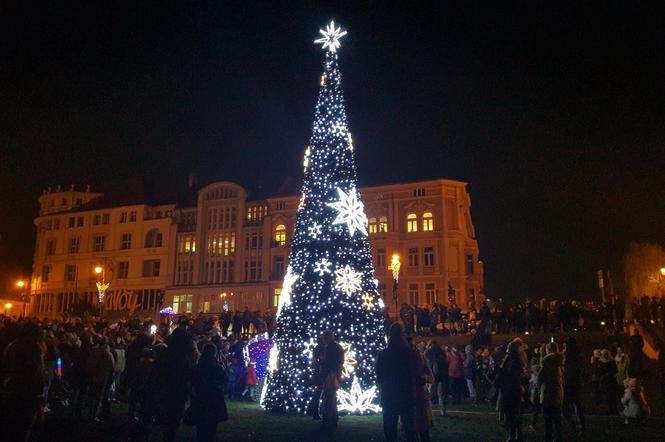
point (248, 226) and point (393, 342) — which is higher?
point (248, 226)

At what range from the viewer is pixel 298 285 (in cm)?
1330

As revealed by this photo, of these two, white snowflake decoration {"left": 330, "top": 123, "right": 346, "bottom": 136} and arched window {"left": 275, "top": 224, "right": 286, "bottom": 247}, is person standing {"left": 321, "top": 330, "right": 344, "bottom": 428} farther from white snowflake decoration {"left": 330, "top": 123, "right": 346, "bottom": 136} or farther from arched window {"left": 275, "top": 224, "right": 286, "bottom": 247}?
arched window {"left": 275, "top": 224, "right": 286, "bottom": 247}

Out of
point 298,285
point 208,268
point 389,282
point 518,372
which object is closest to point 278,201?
point 208,268

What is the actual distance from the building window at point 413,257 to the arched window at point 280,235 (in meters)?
11.8

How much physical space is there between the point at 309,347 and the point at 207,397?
5.57 meters

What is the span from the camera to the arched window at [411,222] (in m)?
46.4

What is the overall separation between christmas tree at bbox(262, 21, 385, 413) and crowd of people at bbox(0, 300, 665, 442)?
44.7 inches

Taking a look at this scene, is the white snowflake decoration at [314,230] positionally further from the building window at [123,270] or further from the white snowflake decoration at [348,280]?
the building window at [123,270]

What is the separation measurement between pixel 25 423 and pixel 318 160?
29.7 ft

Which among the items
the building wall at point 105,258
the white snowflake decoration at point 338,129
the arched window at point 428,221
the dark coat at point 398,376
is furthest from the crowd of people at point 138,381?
the building wall at point 105,258

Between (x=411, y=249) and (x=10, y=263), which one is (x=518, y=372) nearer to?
(x=411, y=249)

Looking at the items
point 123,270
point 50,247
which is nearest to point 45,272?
point 50,247

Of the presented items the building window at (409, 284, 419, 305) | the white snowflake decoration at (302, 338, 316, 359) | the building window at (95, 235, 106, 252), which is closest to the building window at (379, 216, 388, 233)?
the building window at (409, 284, 419, 305)

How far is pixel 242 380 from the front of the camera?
56.1ft
